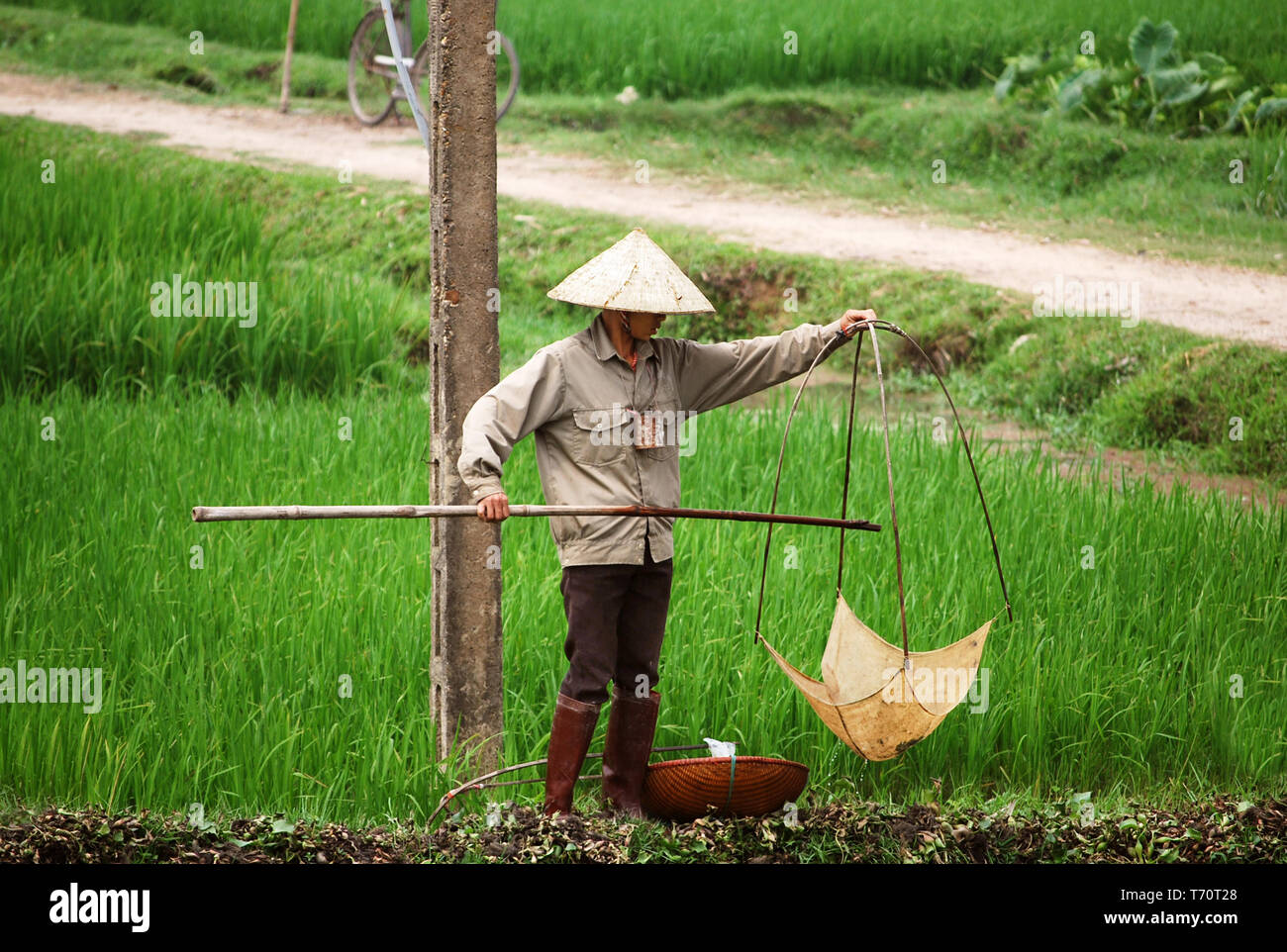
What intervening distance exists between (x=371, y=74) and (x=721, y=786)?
9.70m

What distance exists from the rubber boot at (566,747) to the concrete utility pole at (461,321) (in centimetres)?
33

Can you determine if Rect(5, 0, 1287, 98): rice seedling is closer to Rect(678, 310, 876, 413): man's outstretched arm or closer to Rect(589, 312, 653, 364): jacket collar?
Rect(678, 310, 876, 413): man's outstretched arm

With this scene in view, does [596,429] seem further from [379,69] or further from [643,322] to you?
[379,69]

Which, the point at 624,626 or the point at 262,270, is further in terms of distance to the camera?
the point at 262,270

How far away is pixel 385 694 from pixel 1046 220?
6733 mm

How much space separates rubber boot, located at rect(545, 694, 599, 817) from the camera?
3229 millimetres

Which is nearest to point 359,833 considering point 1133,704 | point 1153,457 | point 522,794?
point 522,794

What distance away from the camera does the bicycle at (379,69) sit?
9.92 metres

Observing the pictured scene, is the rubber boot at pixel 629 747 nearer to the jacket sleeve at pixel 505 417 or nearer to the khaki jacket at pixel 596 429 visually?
the khaki jacket at pixel 596 429

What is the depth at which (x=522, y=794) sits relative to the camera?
3.53 meters

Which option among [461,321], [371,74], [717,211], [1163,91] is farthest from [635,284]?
[371,74]

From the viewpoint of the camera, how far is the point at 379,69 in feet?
34.4

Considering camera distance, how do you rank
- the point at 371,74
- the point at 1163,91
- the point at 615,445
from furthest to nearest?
the point at 371,74 < the point at 1163,91 < the point at 615,445

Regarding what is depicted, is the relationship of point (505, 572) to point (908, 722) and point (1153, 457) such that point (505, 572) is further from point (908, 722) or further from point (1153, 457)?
point (1153, 457)
